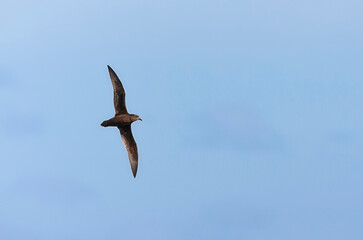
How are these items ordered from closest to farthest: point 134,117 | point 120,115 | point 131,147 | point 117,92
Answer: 1. point 117,92
2. point 120,115
3. point 134,117
4. point 131,147

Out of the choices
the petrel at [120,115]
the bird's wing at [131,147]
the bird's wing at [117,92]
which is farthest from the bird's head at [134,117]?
the bird's wing at [131,147]

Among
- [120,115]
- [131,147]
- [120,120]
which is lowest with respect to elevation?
[131,147]

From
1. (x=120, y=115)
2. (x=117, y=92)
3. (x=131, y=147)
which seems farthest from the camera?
(x=131, y=147)

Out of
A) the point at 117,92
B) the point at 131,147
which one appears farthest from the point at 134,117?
the point at 131,147

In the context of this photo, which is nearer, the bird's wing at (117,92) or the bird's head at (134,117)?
the bird's wing at (117,92)

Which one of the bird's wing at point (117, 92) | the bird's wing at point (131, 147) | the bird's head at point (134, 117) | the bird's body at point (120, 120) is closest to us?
the bird's wing at point (117, 92)

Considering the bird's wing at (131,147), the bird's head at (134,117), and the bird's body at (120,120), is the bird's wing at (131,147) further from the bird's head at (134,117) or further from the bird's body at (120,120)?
the bird's head at (134,117)

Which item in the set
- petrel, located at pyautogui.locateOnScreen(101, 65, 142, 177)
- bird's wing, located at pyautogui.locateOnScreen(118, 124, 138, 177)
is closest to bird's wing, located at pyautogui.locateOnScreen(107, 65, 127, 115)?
petrel, located at pyautogui.locateOnScreen(101, 65, 142, 177)

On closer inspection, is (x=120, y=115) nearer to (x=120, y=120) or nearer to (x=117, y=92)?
(x=120, y=120)

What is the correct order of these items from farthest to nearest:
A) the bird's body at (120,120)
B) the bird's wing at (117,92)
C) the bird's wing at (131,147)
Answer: the bird's wing at (131,147), the bird's body at (120,120), the bird's wing at (117,92)

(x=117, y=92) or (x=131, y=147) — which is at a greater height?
(x=117, y=92)

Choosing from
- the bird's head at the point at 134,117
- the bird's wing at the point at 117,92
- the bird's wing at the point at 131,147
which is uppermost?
the bird's wing at the point at 117,92

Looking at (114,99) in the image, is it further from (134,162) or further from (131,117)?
(134,162)

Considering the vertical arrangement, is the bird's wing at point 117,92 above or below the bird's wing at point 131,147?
above
